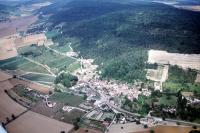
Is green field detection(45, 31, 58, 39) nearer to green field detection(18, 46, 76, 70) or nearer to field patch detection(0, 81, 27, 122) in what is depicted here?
green field detection(18, 46, 76, 70)

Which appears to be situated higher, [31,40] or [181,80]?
[181,80]

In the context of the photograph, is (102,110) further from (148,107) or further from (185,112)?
(185,112)

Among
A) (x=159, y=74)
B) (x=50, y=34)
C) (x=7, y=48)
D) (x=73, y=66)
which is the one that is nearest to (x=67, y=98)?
(x=73, y=66)

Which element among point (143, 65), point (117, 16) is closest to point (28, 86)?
point (143, 65)

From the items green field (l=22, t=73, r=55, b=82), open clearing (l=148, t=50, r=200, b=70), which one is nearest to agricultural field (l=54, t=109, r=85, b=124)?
green field (l=22, t=73, r=55, b=82)

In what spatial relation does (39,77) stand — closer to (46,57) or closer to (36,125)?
(46,57)

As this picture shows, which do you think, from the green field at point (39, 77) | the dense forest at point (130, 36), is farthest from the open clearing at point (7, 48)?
the green field at point (39, 77)
